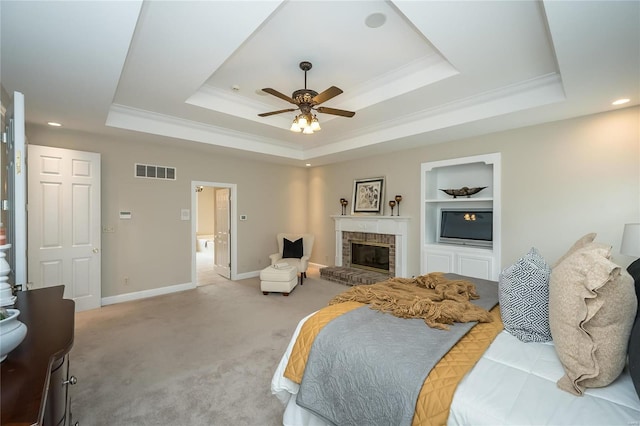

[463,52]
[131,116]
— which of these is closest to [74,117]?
[131,116]

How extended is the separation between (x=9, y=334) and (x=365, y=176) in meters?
5.42

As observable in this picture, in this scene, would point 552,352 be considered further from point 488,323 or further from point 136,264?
point 136,264

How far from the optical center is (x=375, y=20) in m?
2.39

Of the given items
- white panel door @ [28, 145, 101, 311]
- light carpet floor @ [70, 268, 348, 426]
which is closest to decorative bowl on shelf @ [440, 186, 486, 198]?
light carpet floor @ [70, 268, 348, 426]

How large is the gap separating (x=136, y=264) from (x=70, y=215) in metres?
1.15

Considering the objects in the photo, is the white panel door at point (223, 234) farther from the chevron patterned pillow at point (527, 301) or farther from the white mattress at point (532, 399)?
the white mattress at point (532, 399)

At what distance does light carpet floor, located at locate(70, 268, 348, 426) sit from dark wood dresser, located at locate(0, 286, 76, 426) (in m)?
0.56

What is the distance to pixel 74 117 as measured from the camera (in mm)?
3490

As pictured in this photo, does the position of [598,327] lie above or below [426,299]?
above

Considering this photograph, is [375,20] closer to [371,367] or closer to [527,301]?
[527,301]

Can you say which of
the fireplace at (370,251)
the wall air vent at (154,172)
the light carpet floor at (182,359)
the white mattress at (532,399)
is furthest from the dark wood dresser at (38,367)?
the fireplace at (370,251)

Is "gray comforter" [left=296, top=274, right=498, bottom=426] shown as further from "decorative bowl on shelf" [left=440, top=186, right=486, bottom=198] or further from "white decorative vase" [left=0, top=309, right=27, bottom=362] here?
"decorative bowl on shelf" [left=440, top=186, right=486, bottom=198]

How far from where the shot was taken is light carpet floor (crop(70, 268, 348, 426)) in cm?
201

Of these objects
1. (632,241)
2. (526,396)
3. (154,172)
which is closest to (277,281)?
(154,172)
